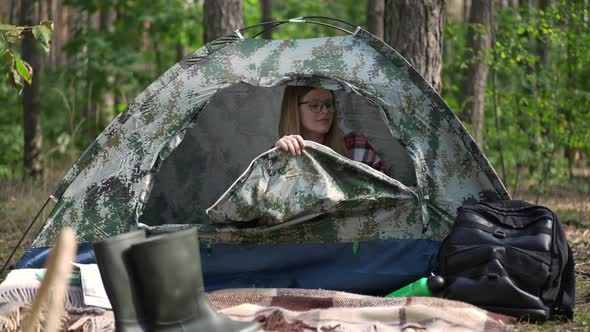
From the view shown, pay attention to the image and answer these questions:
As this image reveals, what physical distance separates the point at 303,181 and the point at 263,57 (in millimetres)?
824

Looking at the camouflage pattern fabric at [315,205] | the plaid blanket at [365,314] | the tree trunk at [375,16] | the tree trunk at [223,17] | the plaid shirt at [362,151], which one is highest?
the tree trunk at [375,16]

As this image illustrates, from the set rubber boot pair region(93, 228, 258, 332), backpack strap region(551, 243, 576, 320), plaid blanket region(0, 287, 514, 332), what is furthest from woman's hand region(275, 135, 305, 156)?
backpack strap region(551, 243, 576, 320)

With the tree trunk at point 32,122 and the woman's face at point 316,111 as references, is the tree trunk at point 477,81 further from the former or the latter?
the tree trunk at point 32,122

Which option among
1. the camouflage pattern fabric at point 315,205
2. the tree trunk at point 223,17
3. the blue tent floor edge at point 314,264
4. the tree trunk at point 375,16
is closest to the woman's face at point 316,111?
the camouflage pattern fabric at point 315,205

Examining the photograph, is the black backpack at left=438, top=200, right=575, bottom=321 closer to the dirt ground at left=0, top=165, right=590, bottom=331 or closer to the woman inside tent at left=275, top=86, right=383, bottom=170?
the dirt ground at left=0, top=165, right=590, bottom=331

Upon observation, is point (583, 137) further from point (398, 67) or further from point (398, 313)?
point (398, 313)

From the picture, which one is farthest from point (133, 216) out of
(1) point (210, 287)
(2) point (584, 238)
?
(2) point (584, 238)

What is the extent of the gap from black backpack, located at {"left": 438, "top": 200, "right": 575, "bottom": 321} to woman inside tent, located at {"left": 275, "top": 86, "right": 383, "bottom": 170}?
0.90 metres

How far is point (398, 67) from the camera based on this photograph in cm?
441

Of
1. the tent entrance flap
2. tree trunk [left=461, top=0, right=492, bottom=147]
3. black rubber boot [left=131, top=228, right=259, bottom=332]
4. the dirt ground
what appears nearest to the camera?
black rubber boot [left=131, top=228, right=259, bottom=332]

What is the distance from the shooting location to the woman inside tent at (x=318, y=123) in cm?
460

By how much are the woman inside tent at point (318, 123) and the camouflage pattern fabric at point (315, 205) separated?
38cm

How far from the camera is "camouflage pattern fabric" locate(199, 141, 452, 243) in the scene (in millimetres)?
4094

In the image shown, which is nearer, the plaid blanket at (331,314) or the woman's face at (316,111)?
the plaid blanket at (331,314)
